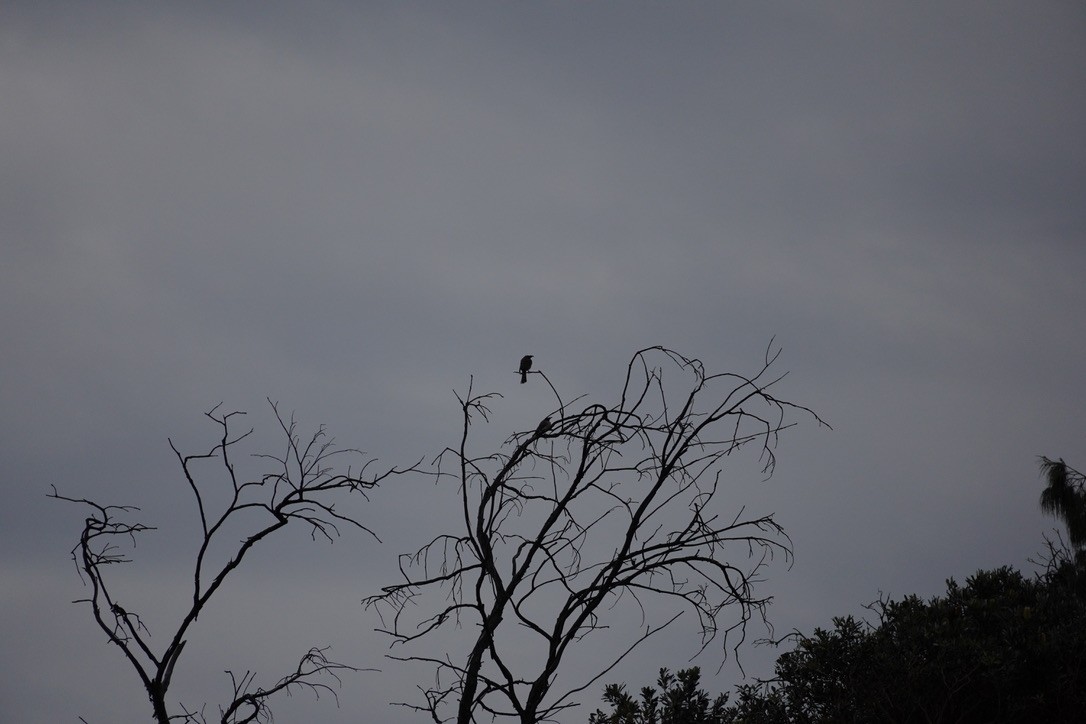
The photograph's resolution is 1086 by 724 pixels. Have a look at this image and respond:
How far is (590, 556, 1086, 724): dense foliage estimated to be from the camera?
19.8 feet

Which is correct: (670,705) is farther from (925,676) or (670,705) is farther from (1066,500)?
(1066,500)

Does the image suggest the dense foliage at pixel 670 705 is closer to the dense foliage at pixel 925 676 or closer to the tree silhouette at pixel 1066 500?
the dense foliage at pixel 925 676

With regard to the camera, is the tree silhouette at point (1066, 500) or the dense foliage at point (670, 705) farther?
the tree silhouette at point (1066, 500)

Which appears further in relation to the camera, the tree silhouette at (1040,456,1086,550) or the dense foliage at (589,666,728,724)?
the tree silhouette at (1040,456,1086,550)

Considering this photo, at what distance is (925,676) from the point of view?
6.33 meters

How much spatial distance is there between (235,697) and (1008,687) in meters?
5.09

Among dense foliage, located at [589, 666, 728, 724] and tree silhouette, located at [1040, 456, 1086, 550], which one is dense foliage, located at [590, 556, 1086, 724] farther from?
tree silhouette, located at [1040, 456, 1086, 550]

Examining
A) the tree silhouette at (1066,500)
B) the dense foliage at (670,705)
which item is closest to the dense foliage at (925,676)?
the dense foliage at (670,705)

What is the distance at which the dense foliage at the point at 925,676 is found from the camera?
604 centimetres

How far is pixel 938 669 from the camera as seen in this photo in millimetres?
6273

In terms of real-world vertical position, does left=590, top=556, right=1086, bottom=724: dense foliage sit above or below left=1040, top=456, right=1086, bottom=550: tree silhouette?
below

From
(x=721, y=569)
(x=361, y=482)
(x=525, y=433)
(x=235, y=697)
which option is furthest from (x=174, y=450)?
(x=721, y=569)

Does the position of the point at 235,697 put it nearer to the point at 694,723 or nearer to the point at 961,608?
the point at 694,723

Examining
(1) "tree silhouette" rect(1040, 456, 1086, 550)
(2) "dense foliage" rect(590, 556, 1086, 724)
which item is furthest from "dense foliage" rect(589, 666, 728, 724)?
(1) "tree silhouette" rect(1040, 456, 1086, 550)
